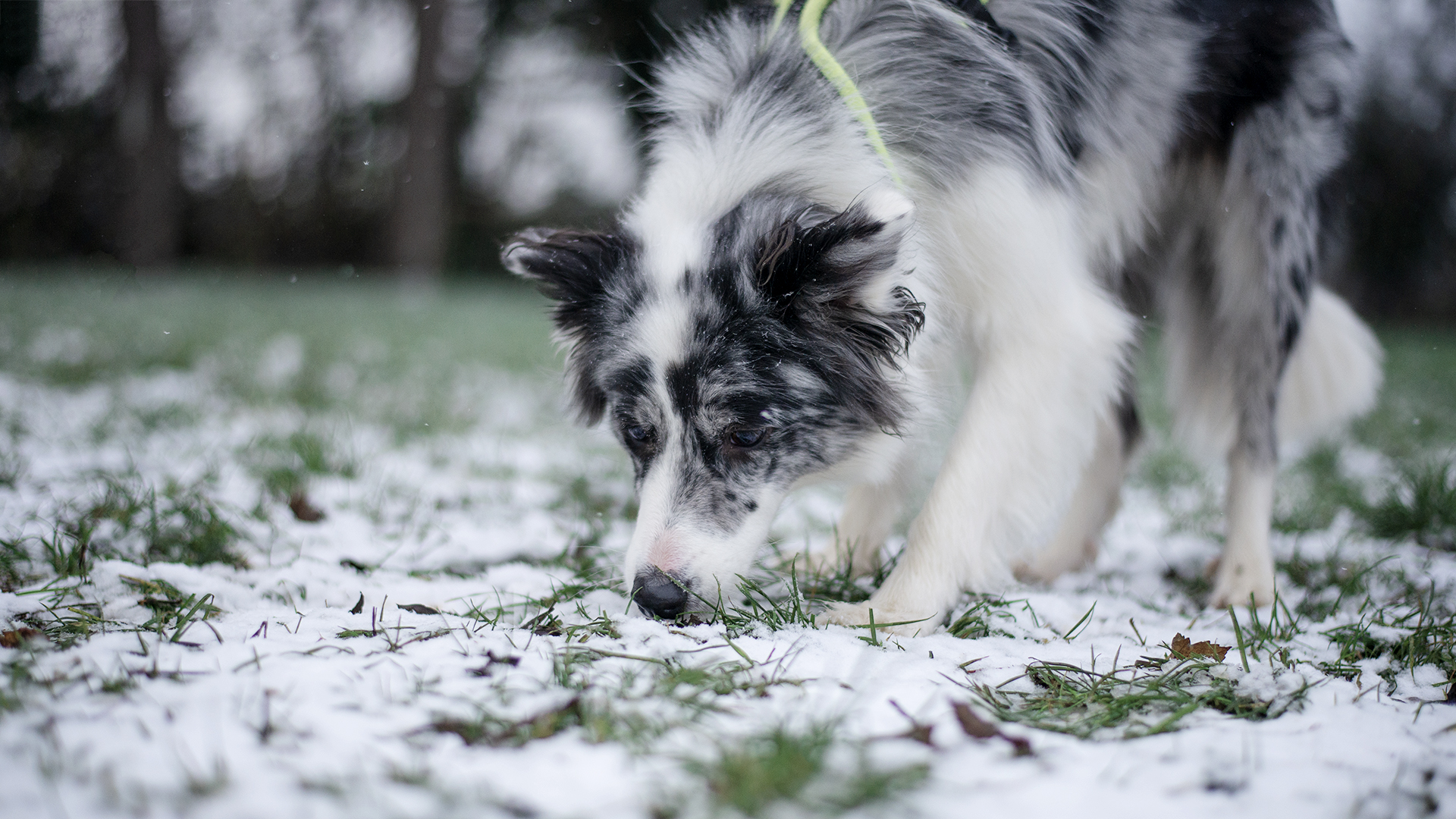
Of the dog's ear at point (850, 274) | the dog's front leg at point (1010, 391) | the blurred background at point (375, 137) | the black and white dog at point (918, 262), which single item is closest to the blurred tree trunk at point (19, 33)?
the blurred background at point (375, 137)

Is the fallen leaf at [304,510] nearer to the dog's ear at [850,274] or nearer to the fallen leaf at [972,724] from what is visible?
the dog's ear at [850,274]

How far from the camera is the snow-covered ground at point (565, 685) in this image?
129cm

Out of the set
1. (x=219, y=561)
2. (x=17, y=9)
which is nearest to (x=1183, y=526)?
(x=219, y=561)

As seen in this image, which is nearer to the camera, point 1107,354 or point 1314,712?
point 1314,712

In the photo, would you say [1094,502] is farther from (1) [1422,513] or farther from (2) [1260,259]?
(1) [1422,513]

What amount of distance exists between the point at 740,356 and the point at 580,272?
59cm

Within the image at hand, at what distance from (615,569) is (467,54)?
20733 mm

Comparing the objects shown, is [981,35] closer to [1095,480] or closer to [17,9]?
[1095,480]

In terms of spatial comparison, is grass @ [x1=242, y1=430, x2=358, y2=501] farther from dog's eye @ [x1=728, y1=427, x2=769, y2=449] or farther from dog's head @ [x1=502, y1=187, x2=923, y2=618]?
dog's eye @ [x1=728, y1=427, x2=769, y2=449]

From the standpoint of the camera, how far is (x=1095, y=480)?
11.1 feet

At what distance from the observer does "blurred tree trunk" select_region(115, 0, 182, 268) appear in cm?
1298

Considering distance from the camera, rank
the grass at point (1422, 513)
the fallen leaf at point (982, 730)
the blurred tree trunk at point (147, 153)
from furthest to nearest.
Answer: the blurred tree trunk at point (147, 153)
the grass at point (1422, 513)
the fallen leaf at point (982, 730)

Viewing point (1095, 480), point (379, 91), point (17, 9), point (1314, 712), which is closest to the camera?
point (1314, 712)

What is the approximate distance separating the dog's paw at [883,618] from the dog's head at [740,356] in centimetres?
27
